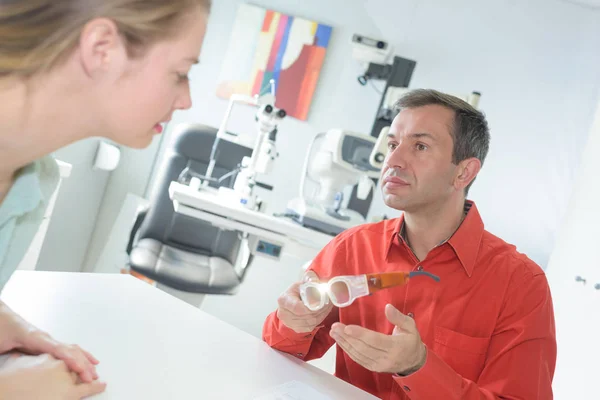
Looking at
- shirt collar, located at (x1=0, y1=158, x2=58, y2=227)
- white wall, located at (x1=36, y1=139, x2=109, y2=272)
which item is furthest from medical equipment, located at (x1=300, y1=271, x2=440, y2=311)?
white wall, located at (x1=36, y1=139, x2=109, y2=272)

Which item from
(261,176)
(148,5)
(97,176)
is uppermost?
(148,5)

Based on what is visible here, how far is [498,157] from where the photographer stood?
12.1 ft

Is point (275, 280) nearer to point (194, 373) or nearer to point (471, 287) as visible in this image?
point (471, 287)

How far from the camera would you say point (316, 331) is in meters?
1.35

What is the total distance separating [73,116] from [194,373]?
46cm

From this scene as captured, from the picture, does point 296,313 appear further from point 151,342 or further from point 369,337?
point 151,342

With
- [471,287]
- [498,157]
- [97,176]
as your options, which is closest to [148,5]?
[471,287]

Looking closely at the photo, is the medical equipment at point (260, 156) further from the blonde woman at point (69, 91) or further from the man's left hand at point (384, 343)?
the blonde woman at point (69, 91)

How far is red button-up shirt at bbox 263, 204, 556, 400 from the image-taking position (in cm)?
122

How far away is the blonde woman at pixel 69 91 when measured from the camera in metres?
0.63

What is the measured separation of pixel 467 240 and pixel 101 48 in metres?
1.07

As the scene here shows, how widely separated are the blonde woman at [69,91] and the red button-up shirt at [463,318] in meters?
0.58

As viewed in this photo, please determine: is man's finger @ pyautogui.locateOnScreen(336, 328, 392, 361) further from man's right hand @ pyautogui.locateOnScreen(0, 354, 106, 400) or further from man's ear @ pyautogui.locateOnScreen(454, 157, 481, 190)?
man's ear @ pyautogui.locateOnScreen(454, 157, 481, 190)

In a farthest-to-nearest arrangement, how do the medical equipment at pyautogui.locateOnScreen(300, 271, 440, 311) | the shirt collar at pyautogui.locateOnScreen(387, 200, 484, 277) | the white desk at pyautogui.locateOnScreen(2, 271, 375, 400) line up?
the shirt collar at pyautogui.locateOnScreen(387, 200, 484, 277), the medical equipment at pyautogui.locateOnScreen(300, 271, 440, 311), the white desk at pyautogui.locateOnScreen(2, 271, 375, 400)
